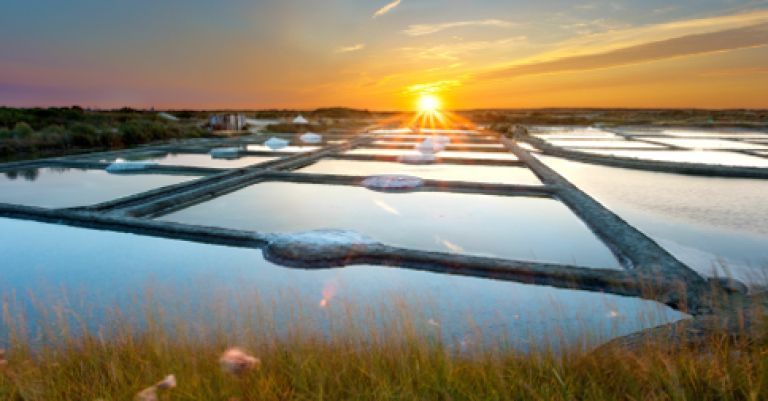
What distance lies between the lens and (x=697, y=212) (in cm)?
581

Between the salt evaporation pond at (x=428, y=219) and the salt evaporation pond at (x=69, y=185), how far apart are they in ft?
5.75

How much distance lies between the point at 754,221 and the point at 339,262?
5057 mm

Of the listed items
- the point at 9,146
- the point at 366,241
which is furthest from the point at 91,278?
the point at 9,146

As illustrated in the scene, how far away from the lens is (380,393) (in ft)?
5.75

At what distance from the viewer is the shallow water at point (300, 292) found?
2.70 metres

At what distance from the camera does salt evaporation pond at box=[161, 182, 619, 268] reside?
426 cm

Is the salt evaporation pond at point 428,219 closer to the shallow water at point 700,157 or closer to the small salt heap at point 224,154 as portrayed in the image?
the small salt heap at point 224,154

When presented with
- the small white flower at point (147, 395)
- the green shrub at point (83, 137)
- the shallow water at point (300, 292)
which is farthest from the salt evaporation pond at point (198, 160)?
the small white flower at point (147, 395)

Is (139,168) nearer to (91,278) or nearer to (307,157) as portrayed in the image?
(307,157)

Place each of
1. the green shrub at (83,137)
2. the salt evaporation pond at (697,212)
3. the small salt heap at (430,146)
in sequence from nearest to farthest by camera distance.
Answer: the salt evaporation pond at (697,212), the small salt heap at (430,146), the green shrub at (83,137)

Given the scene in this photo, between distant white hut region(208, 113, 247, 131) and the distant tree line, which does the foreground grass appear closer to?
the distant tree line

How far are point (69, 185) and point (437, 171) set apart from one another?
6861 mm

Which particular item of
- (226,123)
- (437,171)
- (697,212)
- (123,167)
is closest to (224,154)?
(123,167)

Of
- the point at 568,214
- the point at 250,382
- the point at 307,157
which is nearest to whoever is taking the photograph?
the point at 250,382
